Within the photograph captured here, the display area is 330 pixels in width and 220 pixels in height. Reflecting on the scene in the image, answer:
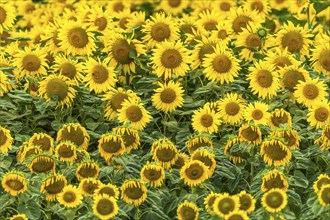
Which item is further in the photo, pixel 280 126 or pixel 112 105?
pixel 112 105

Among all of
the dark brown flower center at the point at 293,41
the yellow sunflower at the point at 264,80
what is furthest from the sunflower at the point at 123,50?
the dark brown flower center at the point at 293,41

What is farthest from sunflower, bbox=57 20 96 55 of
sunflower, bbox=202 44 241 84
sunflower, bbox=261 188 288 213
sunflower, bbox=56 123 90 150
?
sunflower, bbox=261 188 288 213

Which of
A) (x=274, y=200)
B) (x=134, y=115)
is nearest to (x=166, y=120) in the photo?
(x=134, y=115)

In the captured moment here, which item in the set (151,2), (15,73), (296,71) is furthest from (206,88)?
(151,2)

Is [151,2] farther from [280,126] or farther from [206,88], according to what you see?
[280,126]

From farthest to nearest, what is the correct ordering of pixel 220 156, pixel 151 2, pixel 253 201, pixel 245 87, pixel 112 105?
pixel 151 2, pixel 245 87, pixel 112 105, pixel 220 156, pixel 253 201
